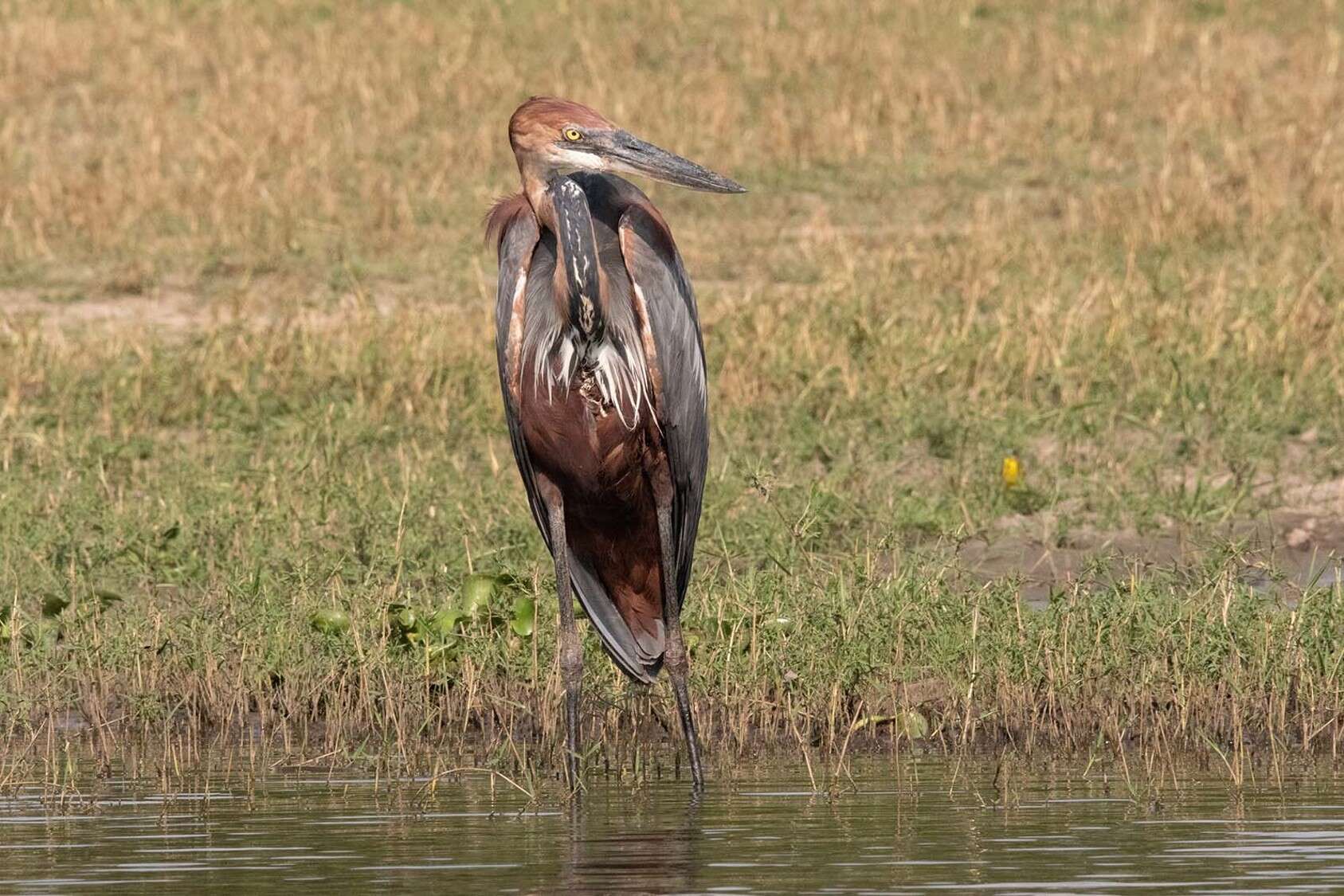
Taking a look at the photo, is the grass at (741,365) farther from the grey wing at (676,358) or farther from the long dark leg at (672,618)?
the grey wing at (676,358)

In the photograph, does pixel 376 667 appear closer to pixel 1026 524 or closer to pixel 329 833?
pixel 329 833

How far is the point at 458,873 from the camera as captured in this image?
470 centimetres

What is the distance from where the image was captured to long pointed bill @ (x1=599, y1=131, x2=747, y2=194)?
5910 mm

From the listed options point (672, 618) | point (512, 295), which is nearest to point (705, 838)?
point (672, 618)

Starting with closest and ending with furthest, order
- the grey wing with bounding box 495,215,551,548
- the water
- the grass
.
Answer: the water, the grey wing with bounding box 495,215,551,548, the grass

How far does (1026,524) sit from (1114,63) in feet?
29.7

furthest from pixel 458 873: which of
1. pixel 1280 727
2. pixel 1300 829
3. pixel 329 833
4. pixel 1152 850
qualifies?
pixel 1280 727

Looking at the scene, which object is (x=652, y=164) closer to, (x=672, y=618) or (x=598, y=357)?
(x=598, y=357)

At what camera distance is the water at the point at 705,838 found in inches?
180

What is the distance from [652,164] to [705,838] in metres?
1.77

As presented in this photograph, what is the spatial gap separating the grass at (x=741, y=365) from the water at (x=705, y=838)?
45 centimetres

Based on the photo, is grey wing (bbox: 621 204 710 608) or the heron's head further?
grey wing (bbox: 621 204 710 608)

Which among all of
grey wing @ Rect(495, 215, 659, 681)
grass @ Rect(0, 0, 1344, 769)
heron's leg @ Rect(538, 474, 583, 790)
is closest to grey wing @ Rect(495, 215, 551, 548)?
grey wing @ Rect(495, 215, 659, 681)

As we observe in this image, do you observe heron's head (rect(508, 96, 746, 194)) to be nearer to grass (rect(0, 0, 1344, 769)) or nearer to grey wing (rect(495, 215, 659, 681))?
grey wing (rect(495, 215, 659, 681))
